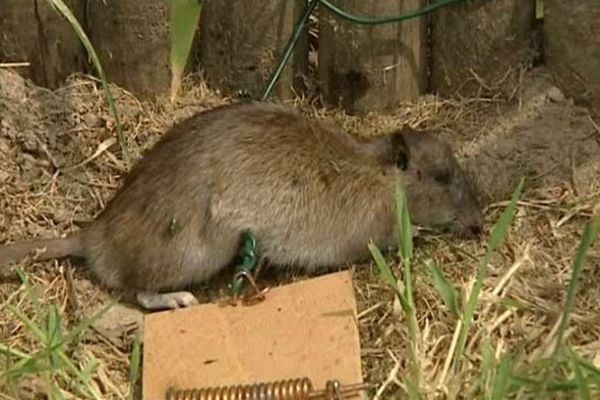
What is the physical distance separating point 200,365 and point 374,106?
1.14 m

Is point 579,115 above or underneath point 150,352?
above

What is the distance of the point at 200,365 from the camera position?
138 inches

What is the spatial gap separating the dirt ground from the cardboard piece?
0.26 feet

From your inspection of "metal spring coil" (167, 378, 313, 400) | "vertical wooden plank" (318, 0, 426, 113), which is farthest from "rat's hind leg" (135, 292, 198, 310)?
"vertical wooden plank" (318, 0, 426, 113)

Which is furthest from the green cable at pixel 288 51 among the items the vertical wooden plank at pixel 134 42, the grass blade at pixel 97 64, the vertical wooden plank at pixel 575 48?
the vertical wooden plank at pixel 575 48

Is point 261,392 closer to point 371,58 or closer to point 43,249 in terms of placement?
point 43,249

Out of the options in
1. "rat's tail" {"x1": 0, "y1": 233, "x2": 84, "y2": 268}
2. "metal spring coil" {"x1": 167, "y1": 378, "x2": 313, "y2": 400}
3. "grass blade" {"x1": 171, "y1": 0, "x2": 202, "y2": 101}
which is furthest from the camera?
"rat's tail" {"x1": 0, "y1": 233, "x2": 84, "y2": 268}

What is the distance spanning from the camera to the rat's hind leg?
3758mm

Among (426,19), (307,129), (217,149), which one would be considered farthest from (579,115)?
(217,149)

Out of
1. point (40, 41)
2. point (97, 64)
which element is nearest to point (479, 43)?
point (97, 64)

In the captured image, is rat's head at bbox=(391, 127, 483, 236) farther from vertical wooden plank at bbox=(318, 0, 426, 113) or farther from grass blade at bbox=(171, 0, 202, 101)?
grass blade at bbox=(171, 0, 202, 101)

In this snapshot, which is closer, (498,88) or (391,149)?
(391,149)

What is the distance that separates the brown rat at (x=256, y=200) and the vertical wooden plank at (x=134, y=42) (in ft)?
1.48

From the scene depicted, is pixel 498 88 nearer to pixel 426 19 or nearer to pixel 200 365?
pixel 426 19
